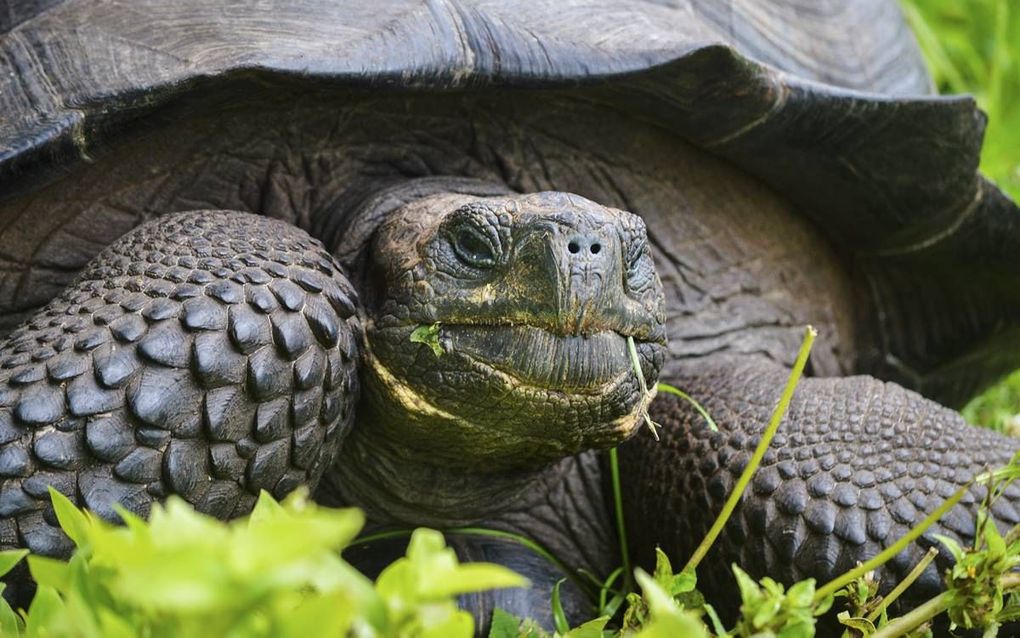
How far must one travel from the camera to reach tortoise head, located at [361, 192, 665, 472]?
1998 mm

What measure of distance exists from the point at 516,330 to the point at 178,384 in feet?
1.88

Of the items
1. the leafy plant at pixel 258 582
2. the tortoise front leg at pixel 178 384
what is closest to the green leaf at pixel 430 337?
the tortoise front leg at pixel 178 384

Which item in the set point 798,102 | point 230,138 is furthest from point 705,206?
point 230,138

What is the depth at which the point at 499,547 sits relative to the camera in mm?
2637

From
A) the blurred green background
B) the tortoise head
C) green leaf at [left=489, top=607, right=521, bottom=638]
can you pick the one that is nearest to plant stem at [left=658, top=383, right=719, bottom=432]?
the tortoise head

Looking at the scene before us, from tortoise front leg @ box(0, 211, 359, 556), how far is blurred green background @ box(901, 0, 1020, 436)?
2.94 metres

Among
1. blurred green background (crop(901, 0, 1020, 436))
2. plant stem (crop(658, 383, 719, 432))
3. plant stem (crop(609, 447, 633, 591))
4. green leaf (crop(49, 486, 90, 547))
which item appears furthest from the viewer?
blurred green background (crop(901, 0, 1020, 436))

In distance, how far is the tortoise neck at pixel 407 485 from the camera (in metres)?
2.39

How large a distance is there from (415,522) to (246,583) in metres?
1.57

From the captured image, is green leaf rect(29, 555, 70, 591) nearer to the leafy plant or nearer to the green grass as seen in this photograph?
the leafy plant

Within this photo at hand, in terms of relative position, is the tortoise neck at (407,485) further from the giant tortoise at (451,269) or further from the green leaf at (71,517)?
the green leaf at (71,517)

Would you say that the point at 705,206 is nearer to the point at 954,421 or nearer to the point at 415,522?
the point at 954,421

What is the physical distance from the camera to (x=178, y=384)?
1.92 metres

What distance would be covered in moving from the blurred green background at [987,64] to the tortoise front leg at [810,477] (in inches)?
73.8
